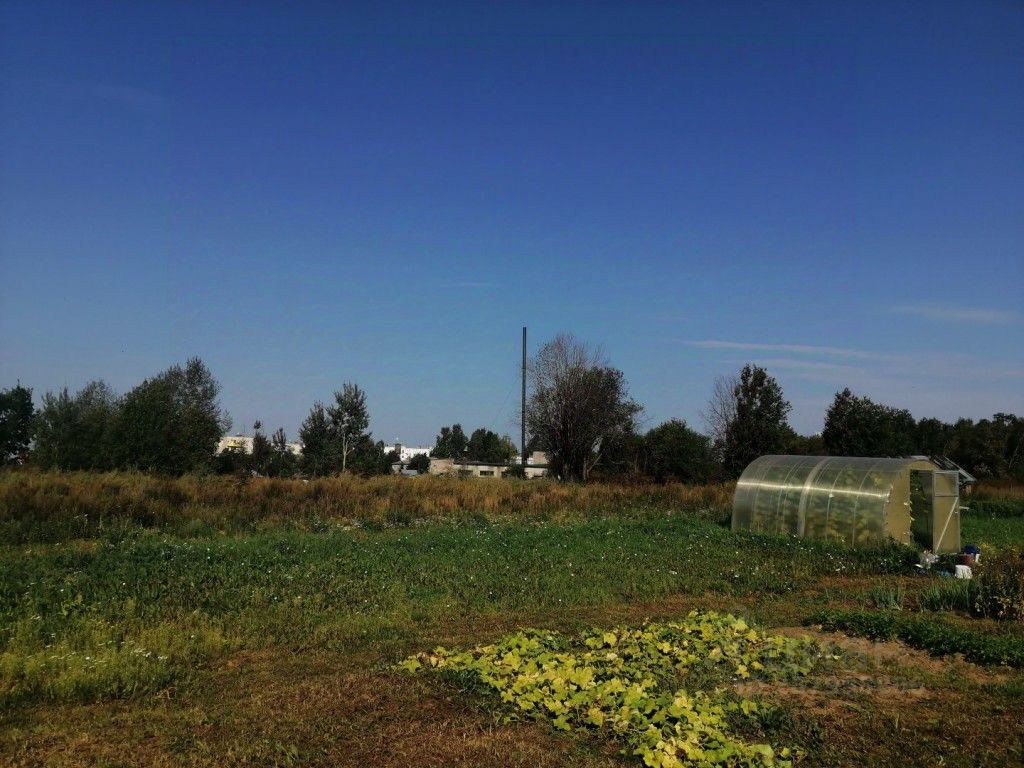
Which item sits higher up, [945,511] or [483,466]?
[945,511]

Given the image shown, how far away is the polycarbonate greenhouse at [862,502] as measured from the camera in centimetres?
1709

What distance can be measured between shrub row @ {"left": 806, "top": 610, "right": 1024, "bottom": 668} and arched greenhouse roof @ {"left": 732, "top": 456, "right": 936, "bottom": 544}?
8.24 m

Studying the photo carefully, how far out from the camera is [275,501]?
22.0 meters

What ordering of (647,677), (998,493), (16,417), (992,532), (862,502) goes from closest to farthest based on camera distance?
(647,677) → (862,502) → (992,532) → (998,493) → (16,417)

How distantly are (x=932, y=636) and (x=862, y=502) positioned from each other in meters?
9.86

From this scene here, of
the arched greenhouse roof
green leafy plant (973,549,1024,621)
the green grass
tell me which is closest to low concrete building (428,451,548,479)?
the green grass

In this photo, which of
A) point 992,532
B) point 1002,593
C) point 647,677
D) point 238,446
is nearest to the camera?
point 647,677

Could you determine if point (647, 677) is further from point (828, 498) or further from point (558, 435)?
point (558, 435)

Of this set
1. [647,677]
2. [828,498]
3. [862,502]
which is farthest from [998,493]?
[647,677]

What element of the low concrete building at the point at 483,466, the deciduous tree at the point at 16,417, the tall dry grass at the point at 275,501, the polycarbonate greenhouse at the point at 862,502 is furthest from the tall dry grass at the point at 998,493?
the deciduous tree at the point at 16,417

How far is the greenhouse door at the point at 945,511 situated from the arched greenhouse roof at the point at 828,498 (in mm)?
473

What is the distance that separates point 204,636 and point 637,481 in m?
27.8

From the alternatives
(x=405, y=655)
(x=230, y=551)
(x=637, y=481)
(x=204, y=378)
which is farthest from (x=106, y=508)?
(x=204, y=378)

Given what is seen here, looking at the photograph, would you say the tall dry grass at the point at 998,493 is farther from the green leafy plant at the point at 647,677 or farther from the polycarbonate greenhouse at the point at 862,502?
the green leafy plant at the point at 647,677
